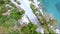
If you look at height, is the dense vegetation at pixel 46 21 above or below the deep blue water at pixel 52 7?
below

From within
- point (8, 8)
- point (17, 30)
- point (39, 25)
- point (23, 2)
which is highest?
point (23, 2)

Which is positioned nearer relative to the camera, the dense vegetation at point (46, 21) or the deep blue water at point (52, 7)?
the dense vegetation at point (46, 21)

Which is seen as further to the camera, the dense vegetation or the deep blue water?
the deep blue water

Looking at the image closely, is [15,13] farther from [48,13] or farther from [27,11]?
[48,13]

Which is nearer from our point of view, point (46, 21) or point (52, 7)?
point (46, 21)

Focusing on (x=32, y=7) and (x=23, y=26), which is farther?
(x=32, y=7)

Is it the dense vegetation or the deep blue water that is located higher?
the deep blue water

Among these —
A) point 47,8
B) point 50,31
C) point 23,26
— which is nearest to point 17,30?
point 23,26

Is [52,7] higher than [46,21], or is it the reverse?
[52,7]
